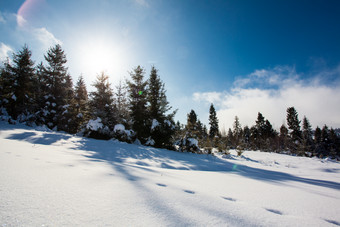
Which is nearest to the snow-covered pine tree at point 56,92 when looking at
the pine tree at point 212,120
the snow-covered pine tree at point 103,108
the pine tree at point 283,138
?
the snow-covered pine tree at point 103,108

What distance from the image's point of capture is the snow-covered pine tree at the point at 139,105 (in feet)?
37.0

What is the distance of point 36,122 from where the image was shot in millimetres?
13320

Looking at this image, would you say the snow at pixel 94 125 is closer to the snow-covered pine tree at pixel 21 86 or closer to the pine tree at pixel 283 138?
the snow-covered pine tree at pixel 21 86

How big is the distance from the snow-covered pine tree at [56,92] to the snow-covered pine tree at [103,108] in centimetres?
505

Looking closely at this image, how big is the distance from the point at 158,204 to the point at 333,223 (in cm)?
162

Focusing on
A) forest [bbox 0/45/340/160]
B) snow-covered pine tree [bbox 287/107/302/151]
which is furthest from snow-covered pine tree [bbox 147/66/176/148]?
snow-covered pine tree [bbox 287/107/302/151]

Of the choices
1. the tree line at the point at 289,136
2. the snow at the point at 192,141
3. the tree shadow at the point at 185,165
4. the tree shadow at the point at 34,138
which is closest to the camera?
the tree shadow at the point at 185,165

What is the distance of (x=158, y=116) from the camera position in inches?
467

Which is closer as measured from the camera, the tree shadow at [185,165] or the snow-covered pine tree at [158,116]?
the tree shadow at [185,165]

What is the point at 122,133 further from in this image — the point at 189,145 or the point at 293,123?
the point at 293,123

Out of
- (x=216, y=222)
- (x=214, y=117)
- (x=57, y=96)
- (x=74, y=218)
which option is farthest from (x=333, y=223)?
(x=214, y=117)

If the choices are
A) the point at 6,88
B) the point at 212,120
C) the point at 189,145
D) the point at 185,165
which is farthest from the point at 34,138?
the point at 212,120

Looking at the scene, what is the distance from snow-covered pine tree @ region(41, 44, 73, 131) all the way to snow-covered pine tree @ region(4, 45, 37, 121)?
4.93ft

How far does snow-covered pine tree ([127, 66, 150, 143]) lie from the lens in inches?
444
